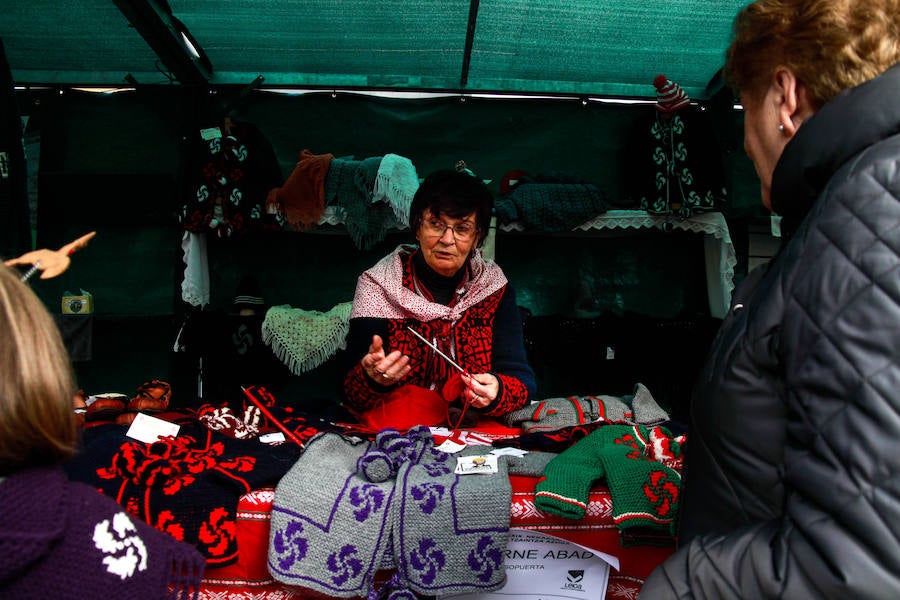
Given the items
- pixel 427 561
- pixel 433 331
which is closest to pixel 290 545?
pixel 427 561

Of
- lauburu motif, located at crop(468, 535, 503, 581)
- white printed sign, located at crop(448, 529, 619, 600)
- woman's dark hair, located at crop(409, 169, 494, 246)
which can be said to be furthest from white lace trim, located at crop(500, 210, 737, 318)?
lauburu motif, located at crop(468, 535, 503, 581)

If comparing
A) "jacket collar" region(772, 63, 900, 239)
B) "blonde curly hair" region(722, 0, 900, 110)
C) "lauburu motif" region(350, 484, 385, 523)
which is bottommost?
"lauburu motif" region(350, 484, 385, 523)

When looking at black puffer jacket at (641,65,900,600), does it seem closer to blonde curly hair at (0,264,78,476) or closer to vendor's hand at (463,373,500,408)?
blonde curly hair at (0,264,78,476)

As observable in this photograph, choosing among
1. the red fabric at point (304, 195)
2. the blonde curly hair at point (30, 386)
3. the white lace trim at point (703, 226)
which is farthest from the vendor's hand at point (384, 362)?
the white lace trim at point (703, 226)

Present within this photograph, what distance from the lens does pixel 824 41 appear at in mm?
837

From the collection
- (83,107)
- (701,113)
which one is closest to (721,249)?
(701,113)

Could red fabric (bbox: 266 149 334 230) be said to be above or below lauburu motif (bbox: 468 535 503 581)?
above

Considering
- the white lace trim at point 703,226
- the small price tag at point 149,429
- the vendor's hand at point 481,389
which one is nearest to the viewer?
the small price tag at point 149,429

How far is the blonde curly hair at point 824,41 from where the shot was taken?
0.81 m

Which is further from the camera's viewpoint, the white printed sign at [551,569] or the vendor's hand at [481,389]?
the vendor's hand at [481,389]

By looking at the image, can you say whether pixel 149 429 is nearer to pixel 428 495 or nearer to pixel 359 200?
pixel 428 495

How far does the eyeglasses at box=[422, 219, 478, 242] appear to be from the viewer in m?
2.25

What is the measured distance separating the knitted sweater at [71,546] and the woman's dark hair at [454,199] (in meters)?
1.49

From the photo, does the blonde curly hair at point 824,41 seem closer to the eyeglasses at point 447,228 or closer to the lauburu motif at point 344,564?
the lauburu motif at point 344,564
